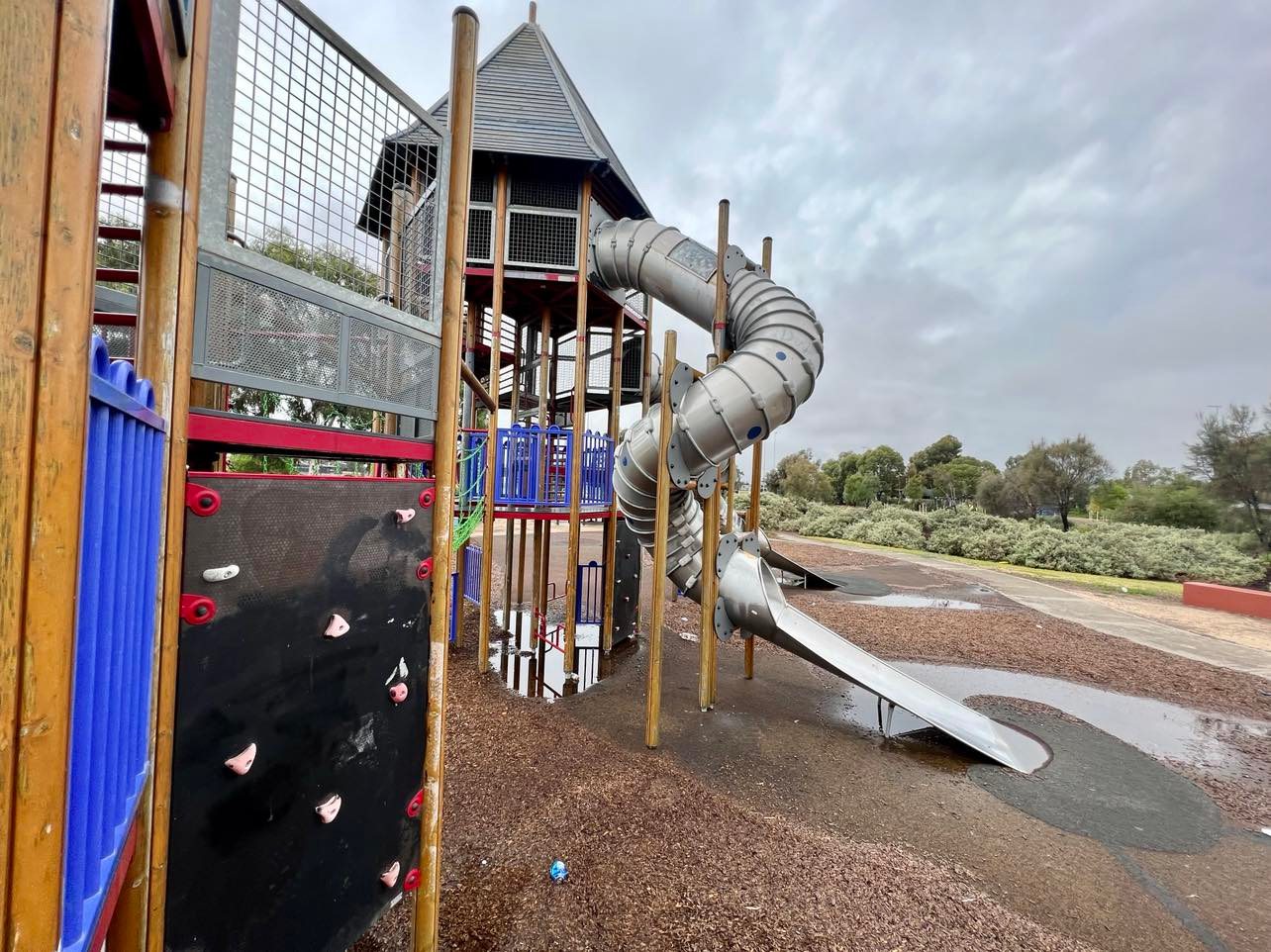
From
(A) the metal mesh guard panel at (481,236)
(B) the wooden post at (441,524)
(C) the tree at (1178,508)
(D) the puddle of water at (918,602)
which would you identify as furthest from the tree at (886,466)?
(B) the wooden post at (441,524)

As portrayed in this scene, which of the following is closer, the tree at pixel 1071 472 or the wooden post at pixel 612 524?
the wooden post at pixel 612 524

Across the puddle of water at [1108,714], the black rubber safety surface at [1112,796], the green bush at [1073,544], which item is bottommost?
the puddle of water at [1108,714]

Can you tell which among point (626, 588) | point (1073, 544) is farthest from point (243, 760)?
point (1073, 544)

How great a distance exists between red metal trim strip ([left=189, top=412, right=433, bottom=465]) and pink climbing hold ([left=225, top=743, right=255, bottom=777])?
3.36 feet

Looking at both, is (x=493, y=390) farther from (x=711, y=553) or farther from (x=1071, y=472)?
(x=1071, y=472)

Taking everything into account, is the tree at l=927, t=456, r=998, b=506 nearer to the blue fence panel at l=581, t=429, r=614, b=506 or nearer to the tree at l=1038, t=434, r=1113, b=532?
the tree at l=1038, t=434, r=1113, b=532

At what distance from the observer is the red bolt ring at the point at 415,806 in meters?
2.40

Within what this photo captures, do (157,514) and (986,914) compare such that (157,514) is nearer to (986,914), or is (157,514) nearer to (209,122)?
(209,122)

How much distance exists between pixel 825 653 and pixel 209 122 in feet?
20.7

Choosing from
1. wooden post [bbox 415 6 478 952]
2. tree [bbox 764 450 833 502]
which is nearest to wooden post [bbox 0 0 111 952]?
wooden post [bbox 415 6 478 952]

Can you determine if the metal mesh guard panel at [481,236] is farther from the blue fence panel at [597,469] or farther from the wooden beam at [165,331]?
the wooden beam at [165,331]

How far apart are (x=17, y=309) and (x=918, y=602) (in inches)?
566

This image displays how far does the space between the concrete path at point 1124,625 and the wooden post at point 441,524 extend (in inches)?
465

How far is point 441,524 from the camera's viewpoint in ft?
8.07
